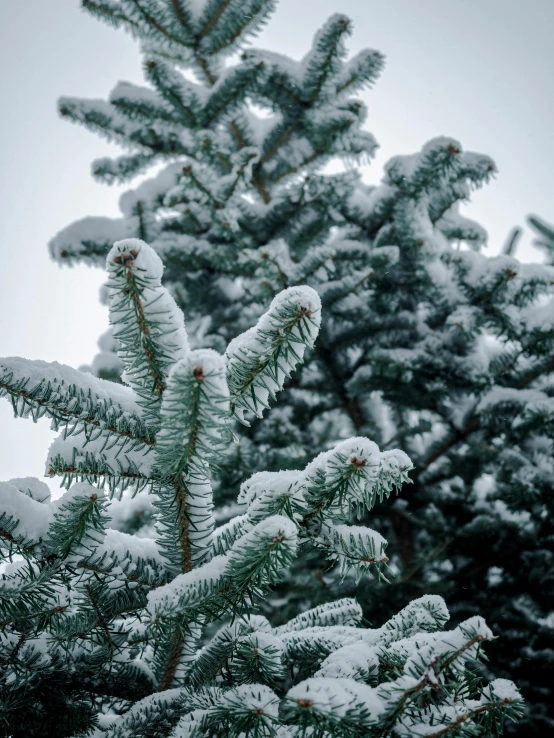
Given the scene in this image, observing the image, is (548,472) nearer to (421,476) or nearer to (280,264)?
(421,476)

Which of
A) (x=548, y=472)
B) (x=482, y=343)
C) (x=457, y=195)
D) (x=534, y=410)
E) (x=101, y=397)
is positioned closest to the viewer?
(x=101, y=397)

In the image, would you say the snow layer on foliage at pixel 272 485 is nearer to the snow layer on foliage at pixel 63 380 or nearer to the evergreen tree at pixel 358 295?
the snow layer on foliage at pixel 63 380

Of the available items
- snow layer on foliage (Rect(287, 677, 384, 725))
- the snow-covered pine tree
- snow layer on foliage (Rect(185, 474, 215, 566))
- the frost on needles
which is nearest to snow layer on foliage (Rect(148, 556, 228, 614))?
the frost on needles

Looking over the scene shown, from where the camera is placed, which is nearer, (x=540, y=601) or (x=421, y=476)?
(x=540, y=601)

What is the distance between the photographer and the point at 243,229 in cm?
409

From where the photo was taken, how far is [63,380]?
1065 mm

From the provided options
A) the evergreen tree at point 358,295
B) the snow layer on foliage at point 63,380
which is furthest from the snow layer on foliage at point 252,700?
the evergreen tree at point 358,295

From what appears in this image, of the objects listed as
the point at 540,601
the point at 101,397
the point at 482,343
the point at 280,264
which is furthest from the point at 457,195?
the point at 101,397

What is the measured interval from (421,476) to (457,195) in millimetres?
1971

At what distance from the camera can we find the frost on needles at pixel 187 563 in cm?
95

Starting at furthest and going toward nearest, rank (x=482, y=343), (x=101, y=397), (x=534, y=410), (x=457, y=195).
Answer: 1. (x=482, y=343)
2. (x=457, y=195)
3. (x=534, y=410)
4. (x=101, y=397)

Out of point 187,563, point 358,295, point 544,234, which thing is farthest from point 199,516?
point 544,234

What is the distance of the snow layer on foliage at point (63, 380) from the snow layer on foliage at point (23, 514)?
0.28 metres

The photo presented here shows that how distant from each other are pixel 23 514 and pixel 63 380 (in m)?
0.32
